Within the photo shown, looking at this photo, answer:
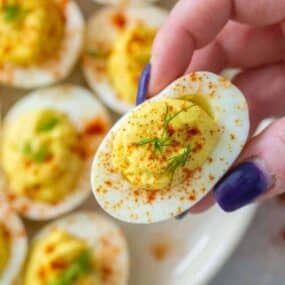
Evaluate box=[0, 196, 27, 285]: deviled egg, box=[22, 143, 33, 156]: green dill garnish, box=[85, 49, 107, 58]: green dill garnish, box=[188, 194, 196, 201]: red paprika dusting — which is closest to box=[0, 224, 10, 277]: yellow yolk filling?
box=[0, 196, 27, 285]: deviled egg

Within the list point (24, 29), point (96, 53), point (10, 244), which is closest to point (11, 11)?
point (24, 29)

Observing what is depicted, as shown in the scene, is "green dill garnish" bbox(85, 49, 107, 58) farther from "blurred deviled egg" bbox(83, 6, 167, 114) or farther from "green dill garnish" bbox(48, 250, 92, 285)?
"green dill garnish" bbox(48, 250, 92, 285)

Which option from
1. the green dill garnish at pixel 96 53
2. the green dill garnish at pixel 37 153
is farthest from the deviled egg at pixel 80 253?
the green dill garnish at pixel 96 53

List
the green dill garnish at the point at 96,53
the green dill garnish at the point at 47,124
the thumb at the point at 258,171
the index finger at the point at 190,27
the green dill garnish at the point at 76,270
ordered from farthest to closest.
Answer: the green dill garnish at the point at 96,53, the green dill garnish at the point at 47,124, the green dill garnish at the point at 76,270, the index finger at the point at 190,27, the thumb at the point at 258,171

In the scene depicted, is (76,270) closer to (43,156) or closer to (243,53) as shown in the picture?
(43,156)

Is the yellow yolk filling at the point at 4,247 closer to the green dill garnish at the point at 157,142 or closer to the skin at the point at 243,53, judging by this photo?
the skin at the point at 243,53

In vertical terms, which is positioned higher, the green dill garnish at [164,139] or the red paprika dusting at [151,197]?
the green dill garnish at [164,139]

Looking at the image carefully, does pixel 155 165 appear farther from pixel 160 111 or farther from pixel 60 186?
pixel 60 186
